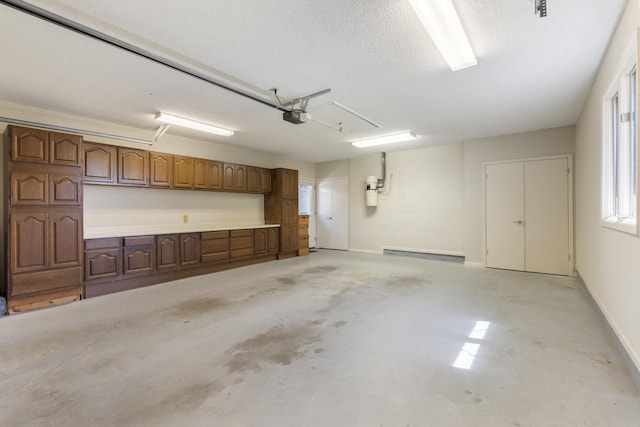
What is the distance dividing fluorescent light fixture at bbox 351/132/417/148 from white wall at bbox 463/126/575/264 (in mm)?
1387

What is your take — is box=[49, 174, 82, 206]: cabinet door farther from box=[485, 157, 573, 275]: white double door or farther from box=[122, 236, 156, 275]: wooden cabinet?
box=[485, 157, 573, 275]: white double door

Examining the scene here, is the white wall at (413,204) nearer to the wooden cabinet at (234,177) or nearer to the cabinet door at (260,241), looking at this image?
the cabinet door at (260,241)

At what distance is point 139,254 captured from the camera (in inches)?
173

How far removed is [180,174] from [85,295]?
2.34m

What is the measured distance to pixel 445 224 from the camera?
639cm

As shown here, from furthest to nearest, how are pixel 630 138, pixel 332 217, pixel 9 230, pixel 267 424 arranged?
pixel 332 217, pixel 9 230, pixel 630 138, pixel 267 424

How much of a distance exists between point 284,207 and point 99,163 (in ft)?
11.9

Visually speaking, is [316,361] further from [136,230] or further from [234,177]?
[234,177]

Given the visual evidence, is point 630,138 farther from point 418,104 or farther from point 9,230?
point 9,230

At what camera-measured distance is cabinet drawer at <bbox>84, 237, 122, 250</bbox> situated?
392cm

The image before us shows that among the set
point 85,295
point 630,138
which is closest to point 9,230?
point 85,295

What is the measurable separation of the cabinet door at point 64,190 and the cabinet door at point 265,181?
A: 11.2ft

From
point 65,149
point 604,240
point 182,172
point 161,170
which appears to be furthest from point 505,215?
point 65,149

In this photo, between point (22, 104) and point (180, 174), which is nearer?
point (22, 104)
